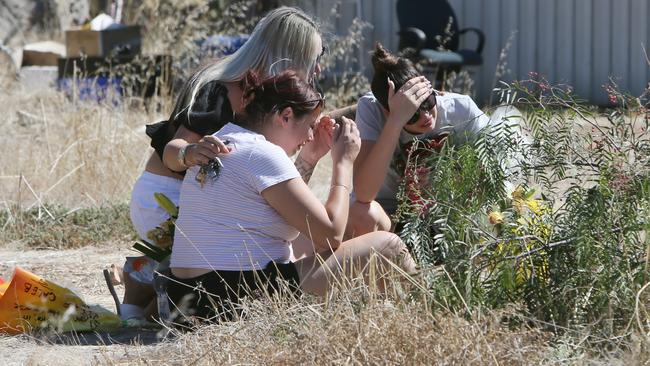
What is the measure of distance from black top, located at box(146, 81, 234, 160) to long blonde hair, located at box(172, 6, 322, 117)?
5 cm

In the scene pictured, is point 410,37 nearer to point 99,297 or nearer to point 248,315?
point 99,297

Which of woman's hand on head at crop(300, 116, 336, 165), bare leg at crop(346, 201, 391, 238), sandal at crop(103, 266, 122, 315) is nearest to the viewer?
woman's hand on head at crop(300, 116, 336, 165)

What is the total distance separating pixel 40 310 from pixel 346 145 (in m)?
1.27

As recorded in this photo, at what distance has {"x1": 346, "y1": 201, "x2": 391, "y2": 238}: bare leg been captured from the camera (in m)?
3.88

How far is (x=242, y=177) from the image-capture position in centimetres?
343

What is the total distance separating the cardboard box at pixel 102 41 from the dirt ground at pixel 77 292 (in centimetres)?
518

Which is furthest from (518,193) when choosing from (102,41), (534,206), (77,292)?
(102,41)

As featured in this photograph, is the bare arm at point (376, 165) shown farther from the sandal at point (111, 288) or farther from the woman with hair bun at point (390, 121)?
the sandal at point (111, 288)

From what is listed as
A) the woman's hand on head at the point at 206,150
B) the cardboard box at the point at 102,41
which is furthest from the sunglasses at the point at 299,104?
the cardboard box at the point at 102,41

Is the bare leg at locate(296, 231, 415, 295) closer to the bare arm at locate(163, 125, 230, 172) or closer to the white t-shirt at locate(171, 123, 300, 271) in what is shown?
the white t-shirt at locate(171, 123, 300, 271)

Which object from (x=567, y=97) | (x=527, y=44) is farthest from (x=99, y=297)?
(x=527, y=44)

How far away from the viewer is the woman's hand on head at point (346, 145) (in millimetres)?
3568

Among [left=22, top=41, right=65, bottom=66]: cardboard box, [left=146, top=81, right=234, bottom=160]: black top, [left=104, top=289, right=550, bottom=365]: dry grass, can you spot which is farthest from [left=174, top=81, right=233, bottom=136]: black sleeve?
[left=22, top=41, right=65, bottom=66]: cardboard box

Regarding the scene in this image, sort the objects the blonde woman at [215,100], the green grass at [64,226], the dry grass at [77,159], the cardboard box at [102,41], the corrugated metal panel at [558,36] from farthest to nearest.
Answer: the corrugated metal panel at [558,36] → the cardboard box at [102,41] → the dry grass at [77,159] → the green grass at [64,226] → the blonde woman at [215,100]
